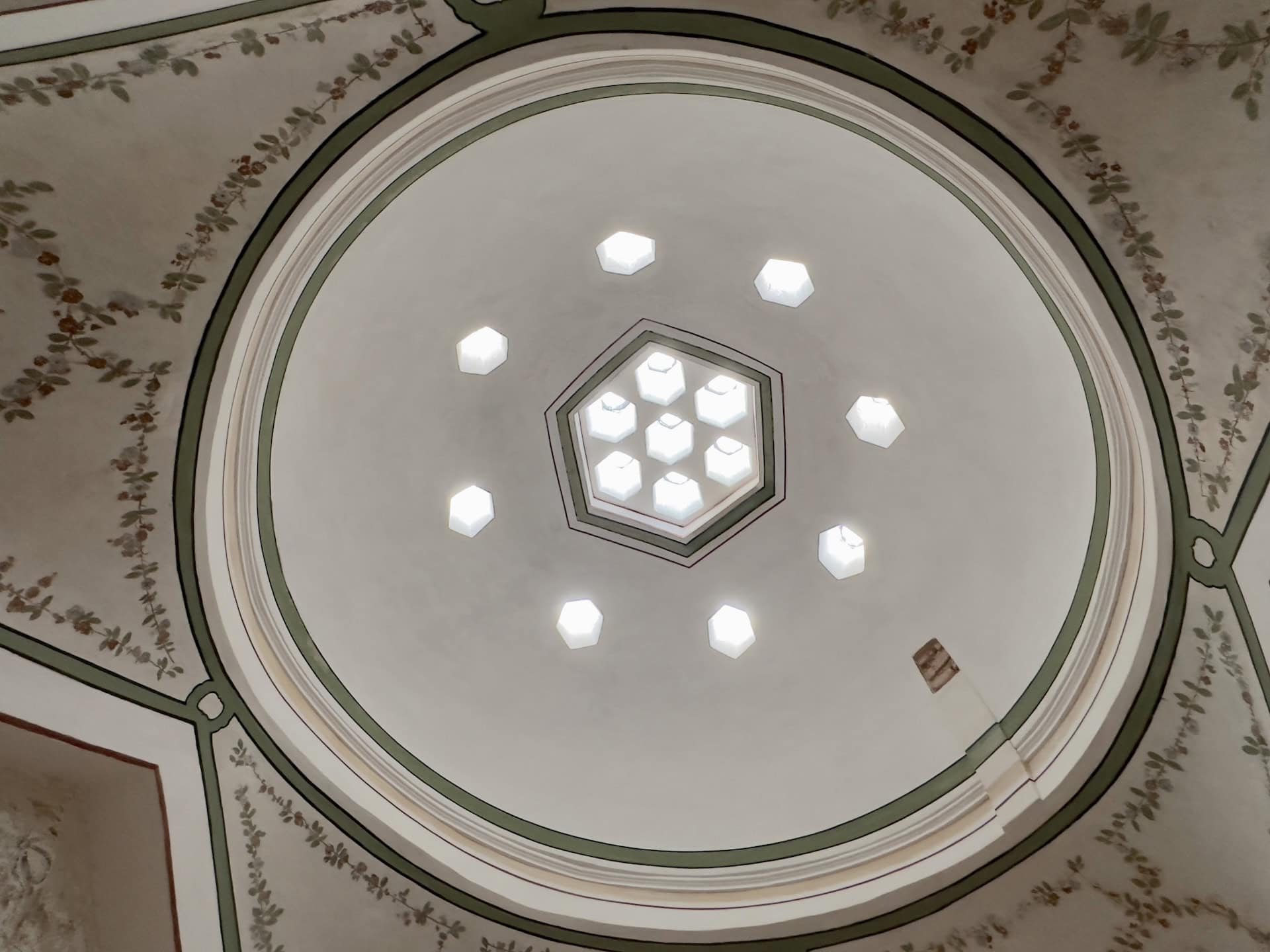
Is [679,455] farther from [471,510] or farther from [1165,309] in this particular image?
[1165,309]

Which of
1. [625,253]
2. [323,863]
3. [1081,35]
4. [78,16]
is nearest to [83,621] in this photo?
[323,863]

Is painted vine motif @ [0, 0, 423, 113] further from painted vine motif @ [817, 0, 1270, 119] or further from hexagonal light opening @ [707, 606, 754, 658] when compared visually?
hexagonal light opening @ [707, 606, 754, 658]

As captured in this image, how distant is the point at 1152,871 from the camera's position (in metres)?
6.79

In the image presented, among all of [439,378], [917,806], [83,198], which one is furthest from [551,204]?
[917,806]

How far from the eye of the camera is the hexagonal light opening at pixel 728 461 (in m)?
9.98

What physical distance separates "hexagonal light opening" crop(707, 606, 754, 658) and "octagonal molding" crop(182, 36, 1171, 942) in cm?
179

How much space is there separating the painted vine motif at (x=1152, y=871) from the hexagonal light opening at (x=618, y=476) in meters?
4.64

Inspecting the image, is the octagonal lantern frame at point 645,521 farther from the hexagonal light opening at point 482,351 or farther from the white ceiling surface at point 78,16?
the white ceiling surface at point 78,16

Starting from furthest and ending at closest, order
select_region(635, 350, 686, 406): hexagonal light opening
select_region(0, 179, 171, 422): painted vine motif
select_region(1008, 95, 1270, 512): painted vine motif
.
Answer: select_region(635, 350, 686, 406): hexagonal light opening < select_region(0, 179, 171, 422): painted vine motif < select_region(1008, 95, 1270, 512): painted vine motif

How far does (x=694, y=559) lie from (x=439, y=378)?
2976 millimetres

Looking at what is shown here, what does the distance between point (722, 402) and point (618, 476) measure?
1251mm

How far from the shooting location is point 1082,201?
4980mm

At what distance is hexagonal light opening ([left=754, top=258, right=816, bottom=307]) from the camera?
873 cm

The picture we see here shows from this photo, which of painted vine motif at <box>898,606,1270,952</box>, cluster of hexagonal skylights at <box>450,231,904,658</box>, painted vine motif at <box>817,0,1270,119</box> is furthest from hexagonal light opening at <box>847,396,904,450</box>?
painted vine motif at <box>817,0,1270,119</box>
